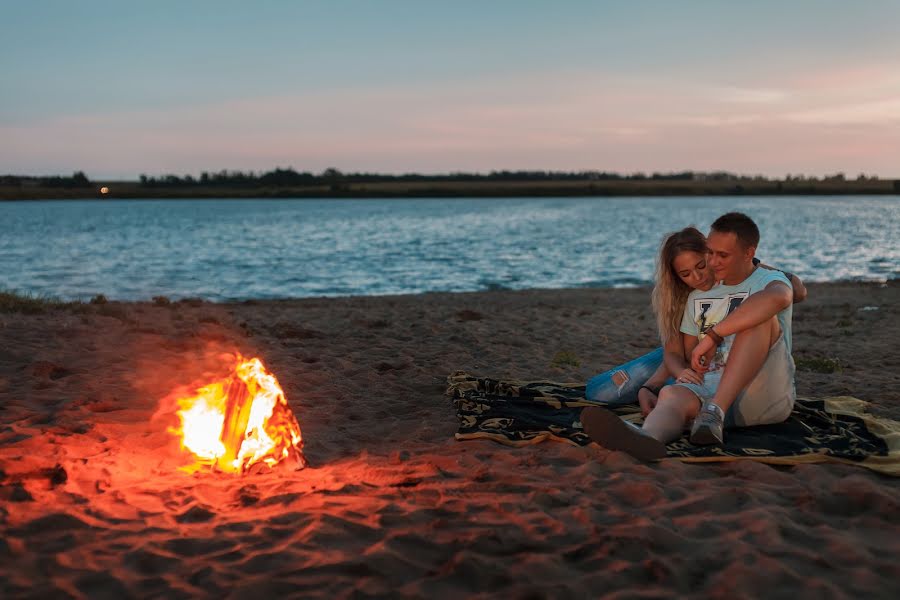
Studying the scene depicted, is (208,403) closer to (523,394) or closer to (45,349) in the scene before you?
(523,394)

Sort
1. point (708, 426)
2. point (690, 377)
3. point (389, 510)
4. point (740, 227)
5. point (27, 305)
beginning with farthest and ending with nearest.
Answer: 1. point (27, 305)
2. point (690, 377)
3. point (740, 227)
4. point (708, 426)
5. point (389, 510)

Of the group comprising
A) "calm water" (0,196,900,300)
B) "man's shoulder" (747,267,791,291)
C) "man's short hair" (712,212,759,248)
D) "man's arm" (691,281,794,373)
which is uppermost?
"man's short hair" (712,212,759,248)

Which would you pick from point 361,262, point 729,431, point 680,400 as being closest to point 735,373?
point 680,400

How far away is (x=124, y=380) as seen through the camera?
258 inches

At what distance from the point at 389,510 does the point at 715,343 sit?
2.59 meters

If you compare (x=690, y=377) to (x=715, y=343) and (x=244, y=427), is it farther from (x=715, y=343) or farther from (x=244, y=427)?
(x=244, y=427)

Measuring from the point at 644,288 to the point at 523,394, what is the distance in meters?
14.6

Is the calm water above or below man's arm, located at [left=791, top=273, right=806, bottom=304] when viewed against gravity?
below

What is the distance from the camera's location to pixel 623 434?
467 cm

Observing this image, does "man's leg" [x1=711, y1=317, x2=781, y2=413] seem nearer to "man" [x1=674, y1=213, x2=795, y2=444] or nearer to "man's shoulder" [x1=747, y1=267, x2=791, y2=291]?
"man" [x1=674, y1=213, x2=795, y2=444]

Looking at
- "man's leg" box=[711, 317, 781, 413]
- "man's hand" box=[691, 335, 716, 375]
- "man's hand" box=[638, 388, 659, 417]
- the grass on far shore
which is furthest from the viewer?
the grass on far shore

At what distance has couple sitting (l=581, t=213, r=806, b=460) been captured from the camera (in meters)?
4.74

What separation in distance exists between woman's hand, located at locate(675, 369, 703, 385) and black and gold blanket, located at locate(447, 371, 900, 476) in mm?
428

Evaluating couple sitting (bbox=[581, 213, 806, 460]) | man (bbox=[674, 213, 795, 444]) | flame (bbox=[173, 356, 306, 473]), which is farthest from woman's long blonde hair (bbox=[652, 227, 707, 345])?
flame (bbox=[173, 356, 306, 473])
